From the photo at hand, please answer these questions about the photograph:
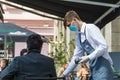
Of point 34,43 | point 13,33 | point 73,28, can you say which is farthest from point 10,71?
point 13,33

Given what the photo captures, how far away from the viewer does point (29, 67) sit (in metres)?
4.86

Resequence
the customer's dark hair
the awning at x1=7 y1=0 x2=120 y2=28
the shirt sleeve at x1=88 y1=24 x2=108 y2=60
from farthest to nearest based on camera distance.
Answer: the awning at x1=7 y1=0 x2=120 y2=28 < the shirt sleeve at x1=88 y1=24 x2=108 y2=60 < the customer's dark hair

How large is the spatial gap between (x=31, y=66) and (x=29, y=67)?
2cm

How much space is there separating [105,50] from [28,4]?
5.55 meters

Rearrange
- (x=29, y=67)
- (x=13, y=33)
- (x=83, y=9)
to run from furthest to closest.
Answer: (x=13, y=33), (x=83, y=9), (x=29, y=67)

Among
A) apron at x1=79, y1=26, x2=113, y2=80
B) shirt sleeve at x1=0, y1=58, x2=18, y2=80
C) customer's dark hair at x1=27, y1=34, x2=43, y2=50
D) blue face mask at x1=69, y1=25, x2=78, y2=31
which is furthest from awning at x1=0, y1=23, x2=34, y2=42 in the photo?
shirt sleeve at x1=0, y1=58, x2=18, y2=80

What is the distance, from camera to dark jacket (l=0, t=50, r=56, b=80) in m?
4.77

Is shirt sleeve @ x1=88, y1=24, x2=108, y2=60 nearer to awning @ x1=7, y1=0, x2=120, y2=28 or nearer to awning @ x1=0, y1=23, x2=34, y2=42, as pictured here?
awning @ x1=7, y1=0, x2=120, y2=28

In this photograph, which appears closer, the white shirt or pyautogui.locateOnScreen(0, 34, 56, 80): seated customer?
pyautogui.locateOnScreen(0, 34, 56, 80): seated customer

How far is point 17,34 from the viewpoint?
16406 millimetres

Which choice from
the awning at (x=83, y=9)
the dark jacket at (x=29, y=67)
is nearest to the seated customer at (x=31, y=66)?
the dark jacket at (x=29, y=67)

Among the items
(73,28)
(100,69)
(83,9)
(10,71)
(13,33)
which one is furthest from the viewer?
(13,33)

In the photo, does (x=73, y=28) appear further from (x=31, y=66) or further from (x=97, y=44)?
(x=31, y=66)

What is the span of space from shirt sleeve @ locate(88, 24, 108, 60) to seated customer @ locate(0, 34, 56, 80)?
1.92ft
